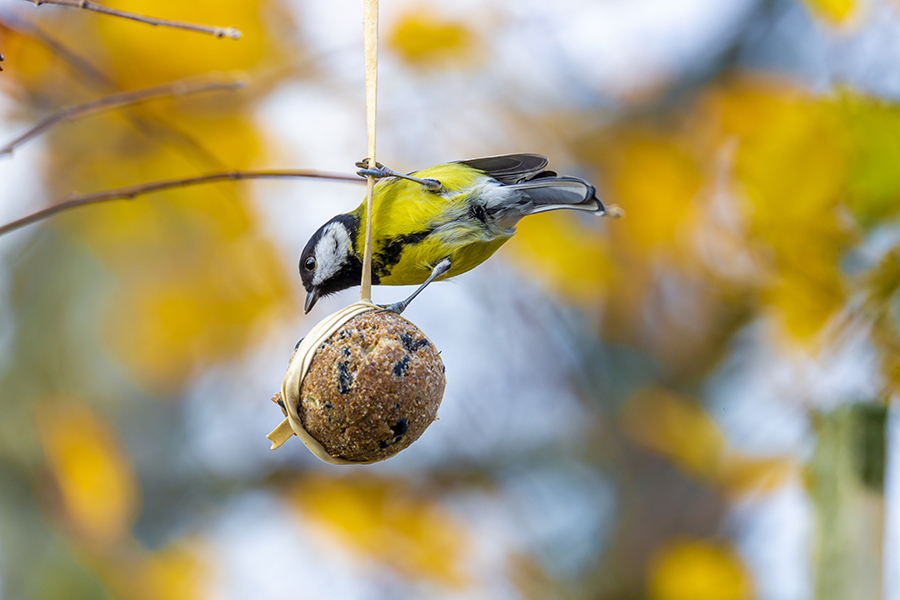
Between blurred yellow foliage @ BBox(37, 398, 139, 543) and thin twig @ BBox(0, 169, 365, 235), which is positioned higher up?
blurred yellow foliage @ BBox(37, 398, 139, 543)

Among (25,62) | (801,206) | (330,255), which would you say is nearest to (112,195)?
(330,255)

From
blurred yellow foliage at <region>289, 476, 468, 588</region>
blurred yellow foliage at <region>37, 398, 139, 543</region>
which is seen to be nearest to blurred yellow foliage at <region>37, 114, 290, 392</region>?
blurred yellow foliage at <region>37, 398, 139, 543</region>

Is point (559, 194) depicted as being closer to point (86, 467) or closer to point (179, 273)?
point (179, 273)

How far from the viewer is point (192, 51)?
379cm

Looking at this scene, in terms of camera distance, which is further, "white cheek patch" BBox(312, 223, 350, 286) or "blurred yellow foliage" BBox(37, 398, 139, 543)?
"blurred yellow foliage" BBox(37, 398, 139, 543)

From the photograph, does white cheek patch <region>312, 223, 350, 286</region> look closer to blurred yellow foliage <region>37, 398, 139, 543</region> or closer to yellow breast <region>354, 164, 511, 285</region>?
yellow breast <region>354, 164, 511, 285</region>

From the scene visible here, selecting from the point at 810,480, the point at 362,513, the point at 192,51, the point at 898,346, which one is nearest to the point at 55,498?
Answer: the point at 362,513

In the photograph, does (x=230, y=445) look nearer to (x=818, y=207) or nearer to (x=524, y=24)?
(x=524, y=24)

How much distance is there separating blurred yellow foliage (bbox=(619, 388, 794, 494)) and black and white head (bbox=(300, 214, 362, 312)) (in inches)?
141

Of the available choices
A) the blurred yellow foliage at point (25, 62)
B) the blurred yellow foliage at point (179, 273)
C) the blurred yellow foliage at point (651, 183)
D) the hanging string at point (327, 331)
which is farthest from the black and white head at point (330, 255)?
the blurred yellow foliage at point (651, 183)

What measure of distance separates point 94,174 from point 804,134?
4078mm

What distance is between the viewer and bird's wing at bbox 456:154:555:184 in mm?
1825

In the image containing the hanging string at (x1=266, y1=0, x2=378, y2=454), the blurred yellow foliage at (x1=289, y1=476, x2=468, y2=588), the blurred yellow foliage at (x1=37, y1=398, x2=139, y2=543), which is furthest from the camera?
the blurred yellow foliage at (x1=37, y1=398, x2=139, y2=543)

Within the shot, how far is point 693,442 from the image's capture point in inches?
181
